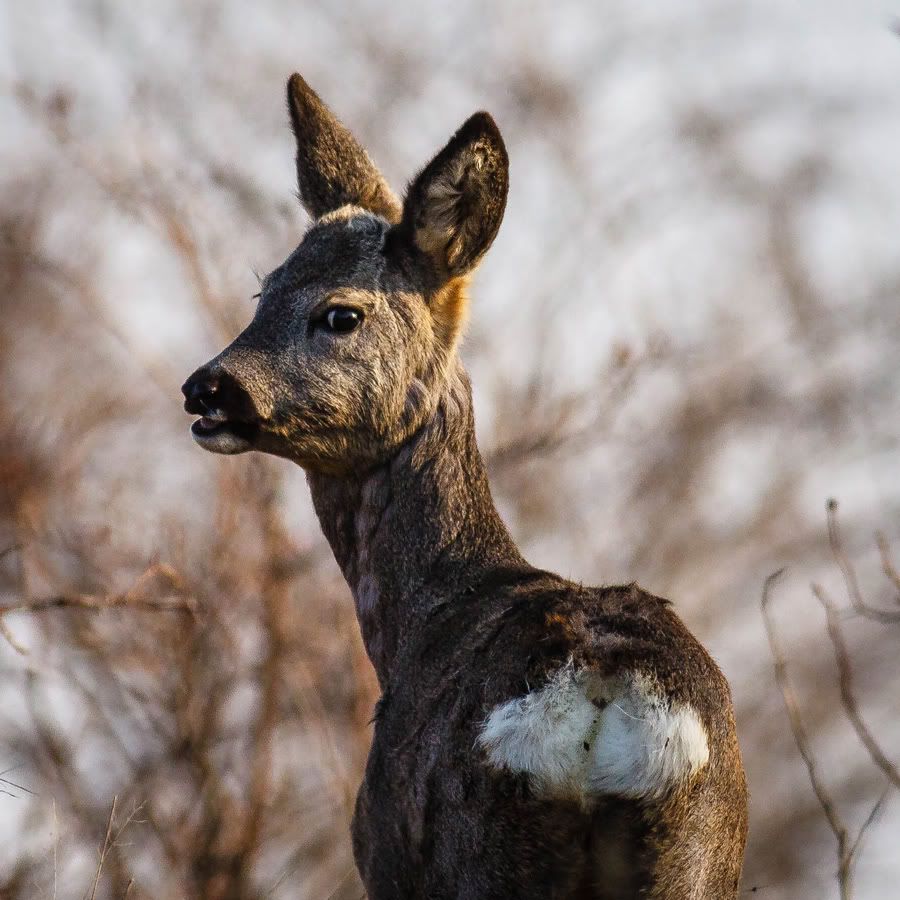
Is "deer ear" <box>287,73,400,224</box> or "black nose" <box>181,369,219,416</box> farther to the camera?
"deer ear" <box>287,73,400,224</box>

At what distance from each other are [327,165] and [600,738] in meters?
3.32

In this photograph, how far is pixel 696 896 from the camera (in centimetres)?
437

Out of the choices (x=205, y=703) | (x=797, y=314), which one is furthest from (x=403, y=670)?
(x=797, y=314)

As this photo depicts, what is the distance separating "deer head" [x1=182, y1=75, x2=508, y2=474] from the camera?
5.62 metres

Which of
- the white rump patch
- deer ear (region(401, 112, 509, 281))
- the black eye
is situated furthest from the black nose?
the white rump patch

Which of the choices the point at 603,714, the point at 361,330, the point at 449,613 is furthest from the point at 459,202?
the point at 603,714

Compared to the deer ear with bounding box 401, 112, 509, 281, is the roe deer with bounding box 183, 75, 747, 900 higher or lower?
lower

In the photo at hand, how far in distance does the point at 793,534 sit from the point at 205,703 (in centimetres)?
638

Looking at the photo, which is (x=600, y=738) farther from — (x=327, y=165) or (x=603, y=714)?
(x=327, y=165)

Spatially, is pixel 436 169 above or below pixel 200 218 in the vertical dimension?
below

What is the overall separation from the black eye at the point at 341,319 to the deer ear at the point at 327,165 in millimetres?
904

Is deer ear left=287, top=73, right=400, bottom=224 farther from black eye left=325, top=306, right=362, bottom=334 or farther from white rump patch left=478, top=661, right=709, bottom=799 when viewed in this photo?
white rump patch left=478, top=661, right=709, bottom=799

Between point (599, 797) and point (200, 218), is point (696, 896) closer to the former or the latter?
point (599, 797)

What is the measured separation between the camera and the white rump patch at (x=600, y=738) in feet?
13.4
